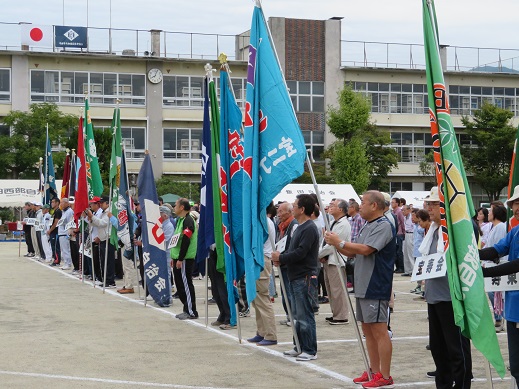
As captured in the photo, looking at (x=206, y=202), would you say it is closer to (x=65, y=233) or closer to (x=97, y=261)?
(x=97, y=261)

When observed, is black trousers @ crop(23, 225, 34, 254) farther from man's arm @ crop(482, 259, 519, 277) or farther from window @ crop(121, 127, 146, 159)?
man's arm @ crop(482, 259, 519, 277)

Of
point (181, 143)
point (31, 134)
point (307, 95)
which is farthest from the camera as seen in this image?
point (307, 95)

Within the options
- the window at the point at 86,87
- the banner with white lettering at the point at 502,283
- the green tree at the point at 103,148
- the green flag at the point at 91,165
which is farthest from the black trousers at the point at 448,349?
the window at the point at 86,87

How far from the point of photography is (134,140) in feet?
190

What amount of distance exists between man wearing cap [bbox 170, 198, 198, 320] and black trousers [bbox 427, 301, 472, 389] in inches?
258

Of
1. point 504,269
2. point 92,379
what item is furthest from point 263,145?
point 504,269

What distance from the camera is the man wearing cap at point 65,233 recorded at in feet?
81.7

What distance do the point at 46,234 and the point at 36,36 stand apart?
30363 mm

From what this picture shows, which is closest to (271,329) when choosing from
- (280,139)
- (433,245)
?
(280,139)

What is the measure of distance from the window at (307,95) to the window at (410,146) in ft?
20.1

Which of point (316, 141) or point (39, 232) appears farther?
point (316, 141)

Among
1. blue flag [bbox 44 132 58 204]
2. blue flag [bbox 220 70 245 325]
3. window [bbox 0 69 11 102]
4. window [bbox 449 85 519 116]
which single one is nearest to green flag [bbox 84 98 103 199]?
blue flag [bbox 220 70 245 325]

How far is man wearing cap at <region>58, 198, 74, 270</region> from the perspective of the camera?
24.9 m

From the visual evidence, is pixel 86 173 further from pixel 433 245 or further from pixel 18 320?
pixel 433 245
